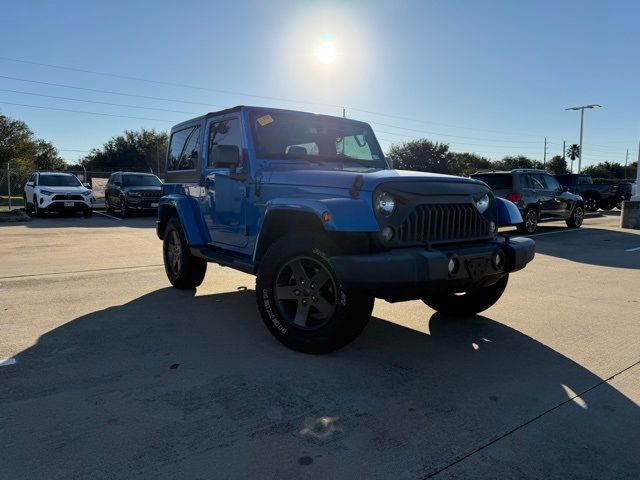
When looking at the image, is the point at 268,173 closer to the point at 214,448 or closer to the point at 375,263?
the point at 375,263

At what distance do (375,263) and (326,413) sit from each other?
966 mm

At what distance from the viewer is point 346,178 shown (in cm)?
367

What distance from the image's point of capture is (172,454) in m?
2.47

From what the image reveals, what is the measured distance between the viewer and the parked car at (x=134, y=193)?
1797 centimetres

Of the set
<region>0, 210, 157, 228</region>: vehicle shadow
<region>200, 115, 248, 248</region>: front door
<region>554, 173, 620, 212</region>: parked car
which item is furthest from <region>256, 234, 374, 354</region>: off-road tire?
<region>554, 173, 620, 212</region>: parked car

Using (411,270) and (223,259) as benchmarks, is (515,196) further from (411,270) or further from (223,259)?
(411,270)

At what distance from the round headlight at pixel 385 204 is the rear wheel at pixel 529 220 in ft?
35.9

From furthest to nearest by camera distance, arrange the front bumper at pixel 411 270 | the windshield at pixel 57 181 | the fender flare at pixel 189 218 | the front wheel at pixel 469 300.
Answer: the windshield at pixel 57 181
the fender flare at pixel 189 218
the front wheel at pixel 469 300
the front bumper at pixel 411 270

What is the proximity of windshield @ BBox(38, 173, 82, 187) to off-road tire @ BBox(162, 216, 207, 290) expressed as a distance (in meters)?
13.9

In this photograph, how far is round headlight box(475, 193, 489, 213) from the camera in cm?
416

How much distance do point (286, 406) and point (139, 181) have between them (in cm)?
1780

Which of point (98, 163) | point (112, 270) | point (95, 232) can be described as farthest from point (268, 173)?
point (98, 163)

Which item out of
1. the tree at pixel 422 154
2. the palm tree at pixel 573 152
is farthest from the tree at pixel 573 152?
the tree at pixel 422 154

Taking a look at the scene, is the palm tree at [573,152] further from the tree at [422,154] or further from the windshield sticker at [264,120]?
the windshield sticker at [264,120]
